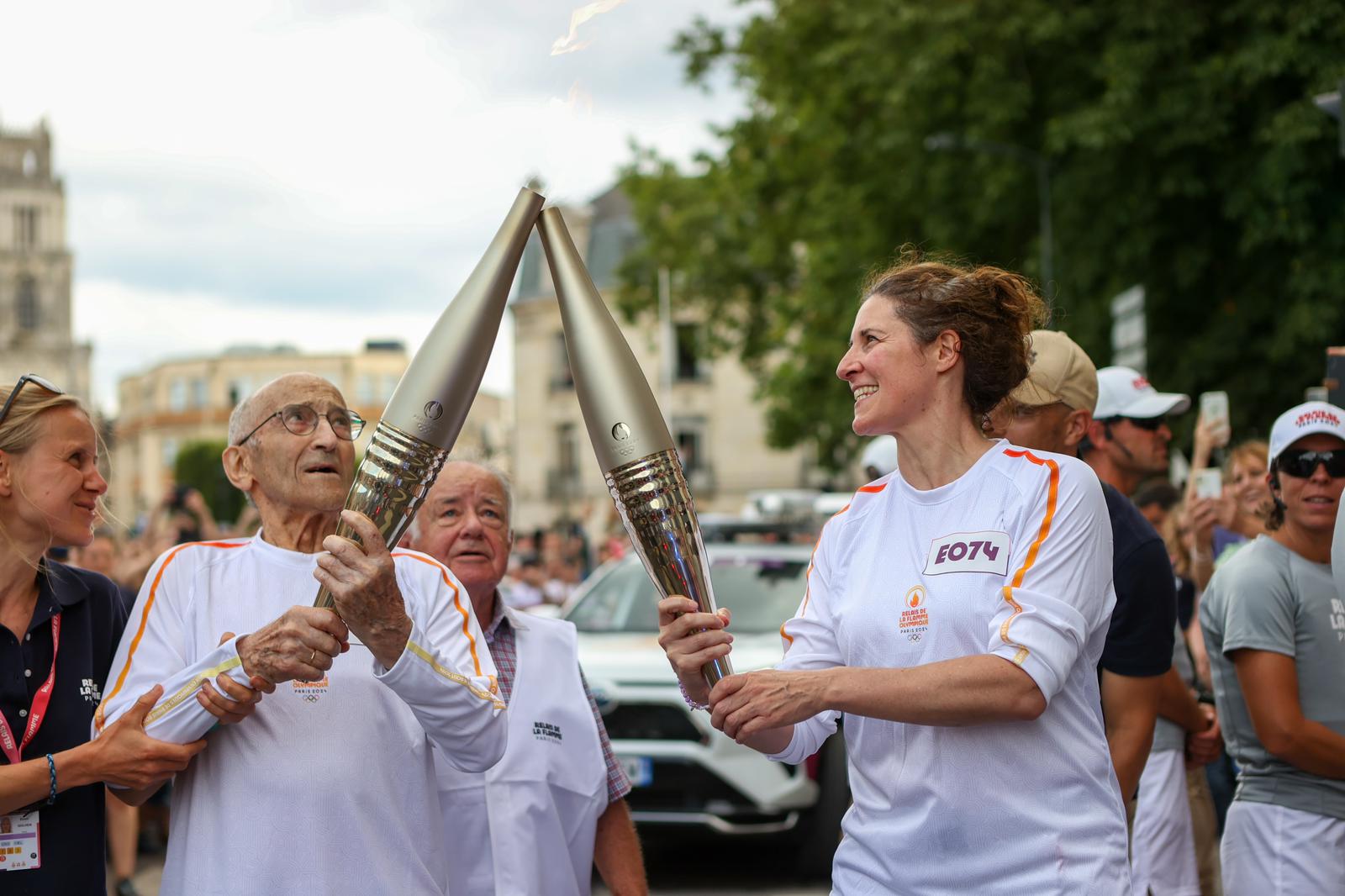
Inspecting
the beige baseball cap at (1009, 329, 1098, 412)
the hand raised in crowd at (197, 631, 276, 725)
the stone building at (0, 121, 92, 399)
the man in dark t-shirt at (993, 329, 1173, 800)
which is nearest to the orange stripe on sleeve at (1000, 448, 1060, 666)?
the man in dark t-shirt at (993, 329, 1173, 800)

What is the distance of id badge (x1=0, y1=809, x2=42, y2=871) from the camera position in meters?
3.59

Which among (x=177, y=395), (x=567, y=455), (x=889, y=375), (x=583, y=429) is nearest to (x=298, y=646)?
(x=889, y=375)

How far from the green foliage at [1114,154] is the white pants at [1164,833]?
1010 centimetres

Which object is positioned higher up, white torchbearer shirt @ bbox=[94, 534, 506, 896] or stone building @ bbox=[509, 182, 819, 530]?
stone building @ bbox=[509, 182, 819, 530]

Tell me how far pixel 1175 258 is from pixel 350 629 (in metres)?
13.7

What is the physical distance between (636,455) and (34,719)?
1.59m

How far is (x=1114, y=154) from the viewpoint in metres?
15.1

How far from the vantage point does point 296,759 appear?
11.4ft

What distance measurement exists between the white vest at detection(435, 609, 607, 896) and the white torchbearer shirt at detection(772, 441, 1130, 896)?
1313 mm

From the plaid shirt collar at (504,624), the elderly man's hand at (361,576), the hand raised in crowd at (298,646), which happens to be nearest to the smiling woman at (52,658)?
the hand raised in crowd at (298,646)

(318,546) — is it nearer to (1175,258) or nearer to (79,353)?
(1175,258)

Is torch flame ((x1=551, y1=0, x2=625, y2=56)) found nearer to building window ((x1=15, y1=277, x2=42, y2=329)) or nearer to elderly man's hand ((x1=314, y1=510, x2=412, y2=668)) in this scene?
elderly man's hand ((x1=314, y1=510, x2=412, y2=668))

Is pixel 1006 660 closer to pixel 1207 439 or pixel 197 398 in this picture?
pixel 1207 439

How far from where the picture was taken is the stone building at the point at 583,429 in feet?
204
